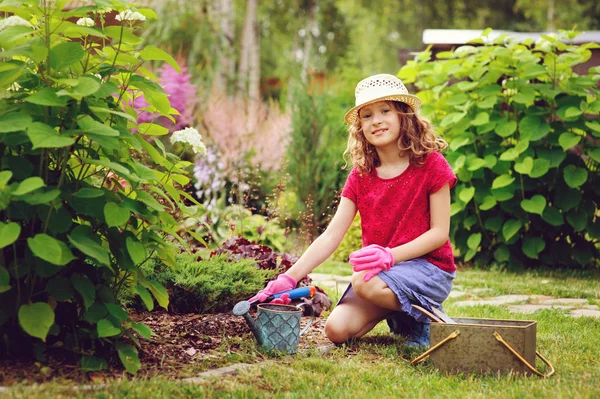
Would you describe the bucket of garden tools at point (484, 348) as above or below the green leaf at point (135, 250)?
below

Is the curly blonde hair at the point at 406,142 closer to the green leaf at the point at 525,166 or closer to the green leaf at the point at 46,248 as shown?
the green leaf at the point at 46,248

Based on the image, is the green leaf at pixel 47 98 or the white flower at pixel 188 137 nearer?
the green leaf at pixel 47 98

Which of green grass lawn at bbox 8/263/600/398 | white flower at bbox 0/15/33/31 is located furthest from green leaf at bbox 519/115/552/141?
white flower at bbox 0/15/33/31

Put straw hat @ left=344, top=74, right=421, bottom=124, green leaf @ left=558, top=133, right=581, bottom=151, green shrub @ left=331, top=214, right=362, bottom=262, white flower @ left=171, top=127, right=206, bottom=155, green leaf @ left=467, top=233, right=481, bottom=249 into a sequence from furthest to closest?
green shrub @ left=331, top=214, right=362, bottom=262, green leaf @ left=467, top=233, right=481, bottom=249, green leaf @ left=558, top=133, right=581, bottom=151, straw hat @ left=344, top=74, right=421, bottom=124, white flower @ left=171, top=127, right=206, bottom=155

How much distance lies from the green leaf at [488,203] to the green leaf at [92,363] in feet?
12.4

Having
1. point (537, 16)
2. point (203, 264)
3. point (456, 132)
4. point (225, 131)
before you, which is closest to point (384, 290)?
point (203, 264)

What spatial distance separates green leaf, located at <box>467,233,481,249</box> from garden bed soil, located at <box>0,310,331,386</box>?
2.32 metres

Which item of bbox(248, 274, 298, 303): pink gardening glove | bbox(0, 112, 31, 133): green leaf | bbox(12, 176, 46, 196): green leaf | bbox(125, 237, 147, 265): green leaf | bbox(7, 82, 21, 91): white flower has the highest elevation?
bbox(7, 82, 21, 91): white flower

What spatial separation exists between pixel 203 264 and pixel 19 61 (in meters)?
1.59

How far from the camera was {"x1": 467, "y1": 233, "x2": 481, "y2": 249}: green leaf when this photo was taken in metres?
5.62

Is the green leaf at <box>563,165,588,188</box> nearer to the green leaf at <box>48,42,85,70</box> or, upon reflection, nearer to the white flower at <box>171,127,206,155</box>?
the white flower at <box>171,127,206,155</box>

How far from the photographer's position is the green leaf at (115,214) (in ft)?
7.15

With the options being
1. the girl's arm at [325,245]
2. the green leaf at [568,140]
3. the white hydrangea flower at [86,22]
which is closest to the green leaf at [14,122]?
the white hydrangea flower at [86,22]

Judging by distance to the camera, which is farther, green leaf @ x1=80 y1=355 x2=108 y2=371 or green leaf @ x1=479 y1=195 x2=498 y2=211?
green leaf @ x1=479 y1=195 x2=498 y2=211
